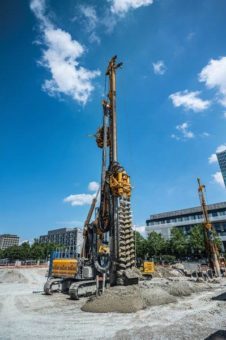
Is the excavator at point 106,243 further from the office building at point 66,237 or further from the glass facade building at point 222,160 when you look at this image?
the glass facade building at point 222,160

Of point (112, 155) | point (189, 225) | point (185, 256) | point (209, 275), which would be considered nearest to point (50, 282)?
point (112, 155)

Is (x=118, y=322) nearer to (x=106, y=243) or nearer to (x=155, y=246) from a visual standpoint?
(x=106, y=243)

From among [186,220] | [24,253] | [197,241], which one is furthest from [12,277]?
[186,220]

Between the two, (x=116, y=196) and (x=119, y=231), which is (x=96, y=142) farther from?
(x=119, y=231)

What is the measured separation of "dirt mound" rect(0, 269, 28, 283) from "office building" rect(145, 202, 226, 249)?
173ft

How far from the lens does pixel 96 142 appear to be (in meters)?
19.6

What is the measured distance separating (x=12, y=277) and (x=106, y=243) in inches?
786

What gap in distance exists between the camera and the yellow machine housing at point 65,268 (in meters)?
16.0

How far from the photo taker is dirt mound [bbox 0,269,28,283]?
2825 centimetres

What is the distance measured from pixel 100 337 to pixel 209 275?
27725mm

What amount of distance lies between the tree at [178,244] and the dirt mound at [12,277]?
3519 cm

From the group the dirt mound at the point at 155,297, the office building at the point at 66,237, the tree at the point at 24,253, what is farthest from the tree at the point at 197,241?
the office building at the point at 66,237

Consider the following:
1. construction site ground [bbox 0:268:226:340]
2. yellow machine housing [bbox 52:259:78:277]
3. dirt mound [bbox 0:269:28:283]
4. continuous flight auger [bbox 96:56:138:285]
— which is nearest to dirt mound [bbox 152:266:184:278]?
yellow machine housing [bbox 52:259:78:277]

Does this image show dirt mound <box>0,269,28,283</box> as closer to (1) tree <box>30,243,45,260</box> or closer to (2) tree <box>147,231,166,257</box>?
(2) tree <box>147,231,166,257</box>
